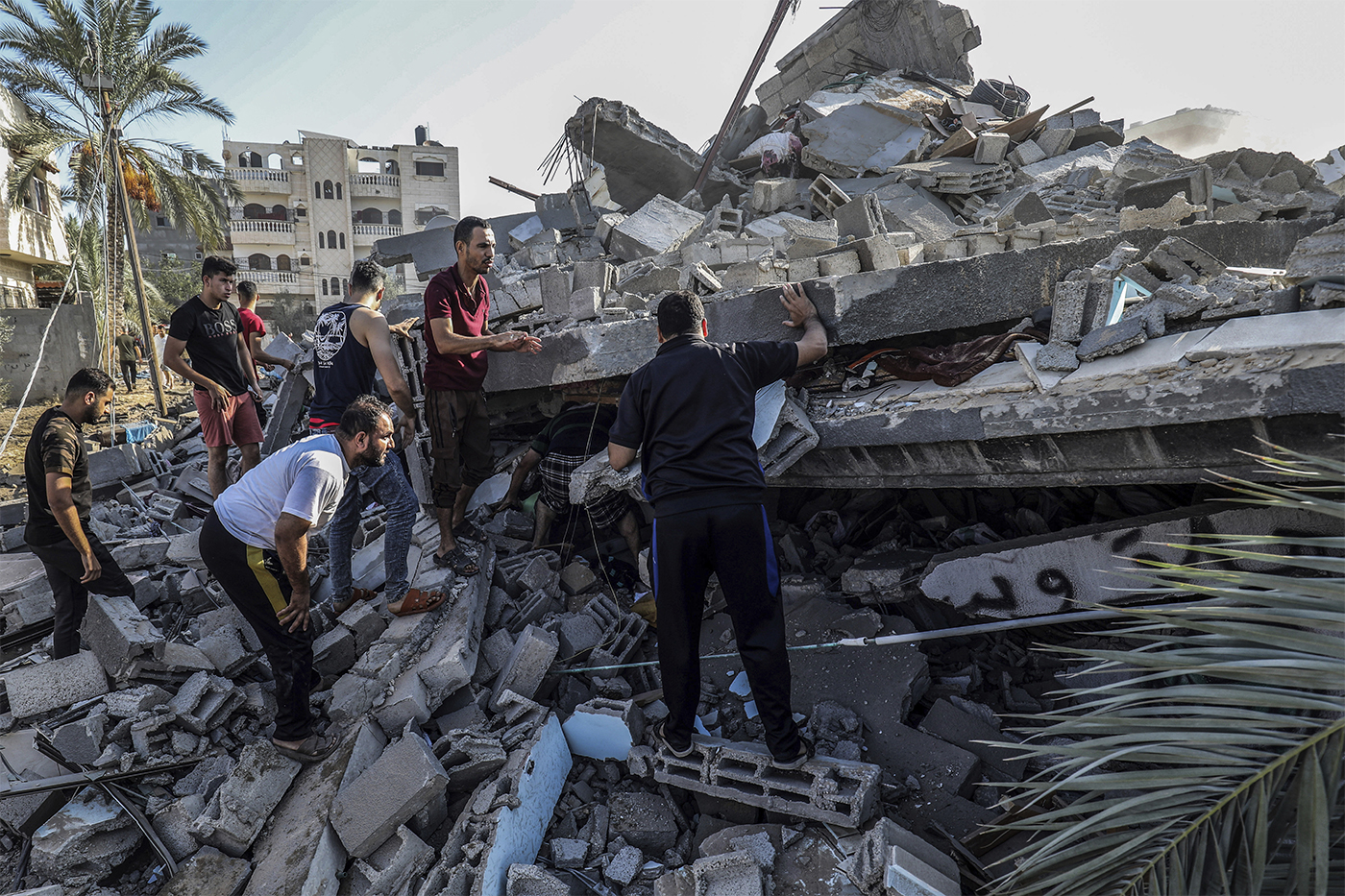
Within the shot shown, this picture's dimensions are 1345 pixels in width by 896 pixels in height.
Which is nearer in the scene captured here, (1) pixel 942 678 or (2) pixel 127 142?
(1) pixel 942 678

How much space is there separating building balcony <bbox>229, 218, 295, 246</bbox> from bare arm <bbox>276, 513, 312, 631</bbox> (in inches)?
1352

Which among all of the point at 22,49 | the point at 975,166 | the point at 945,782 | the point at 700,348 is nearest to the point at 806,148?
the point at 975,166

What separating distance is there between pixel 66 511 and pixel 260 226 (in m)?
33.3

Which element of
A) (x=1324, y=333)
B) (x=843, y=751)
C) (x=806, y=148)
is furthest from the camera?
(x=806, y=148)

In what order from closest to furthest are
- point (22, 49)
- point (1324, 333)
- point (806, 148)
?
point (1324, 333) → point (806, 148) → point (22, 49)

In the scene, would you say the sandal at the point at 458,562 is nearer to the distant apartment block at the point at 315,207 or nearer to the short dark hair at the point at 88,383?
the short dark hair at the point at 88,383

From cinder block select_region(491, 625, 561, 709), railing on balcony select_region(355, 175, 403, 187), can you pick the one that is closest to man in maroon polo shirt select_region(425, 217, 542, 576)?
cinder block select_region(491, 625, 561, 709)

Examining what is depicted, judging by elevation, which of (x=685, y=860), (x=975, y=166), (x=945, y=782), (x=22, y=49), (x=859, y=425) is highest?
(x=22, y=49)

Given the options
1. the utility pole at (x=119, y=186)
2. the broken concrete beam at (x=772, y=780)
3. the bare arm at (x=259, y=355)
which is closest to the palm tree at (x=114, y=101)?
the utility pole at (x=119, y=186)

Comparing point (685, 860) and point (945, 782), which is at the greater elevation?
point (945, 782)

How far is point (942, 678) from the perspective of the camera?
12.3 ft

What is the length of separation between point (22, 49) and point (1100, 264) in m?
20.3

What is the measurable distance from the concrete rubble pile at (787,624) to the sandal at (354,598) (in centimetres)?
19

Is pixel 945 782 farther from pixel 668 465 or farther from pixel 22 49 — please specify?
pixel 22 49
